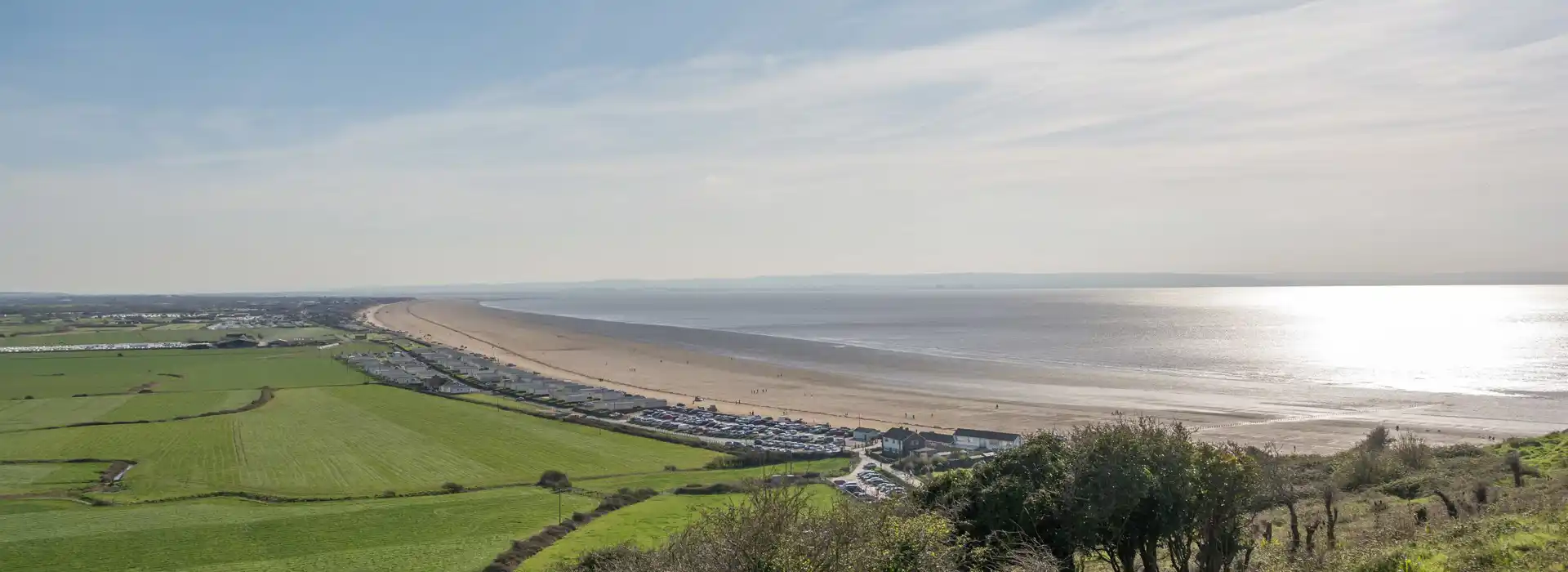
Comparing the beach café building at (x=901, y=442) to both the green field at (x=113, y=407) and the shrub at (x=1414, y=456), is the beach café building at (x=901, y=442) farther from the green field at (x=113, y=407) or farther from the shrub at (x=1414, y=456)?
the green field at (x=113, y=407)

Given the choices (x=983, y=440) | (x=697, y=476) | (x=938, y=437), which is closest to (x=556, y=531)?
(x=697, y=476)

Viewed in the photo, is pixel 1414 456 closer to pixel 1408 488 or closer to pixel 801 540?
pixel 1408 488

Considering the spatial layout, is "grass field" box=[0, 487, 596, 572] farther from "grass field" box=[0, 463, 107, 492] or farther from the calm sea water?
the calm sea water

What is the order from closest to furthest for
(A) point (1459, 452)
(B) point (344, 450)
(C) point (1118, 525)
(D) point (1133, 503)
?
(D) point (1133, 503) → (C) point (1118, 525) → (A) point (1459, 452) → (B) point (344, 450)

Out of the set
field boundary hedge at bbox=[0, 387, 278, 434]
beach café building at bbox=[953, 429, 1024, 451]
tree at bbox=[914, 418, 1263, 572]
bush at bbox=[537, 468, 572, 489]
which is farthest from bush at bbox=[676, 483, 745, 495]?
field boundary hedge at bbox=[0, 387, 278, 434]

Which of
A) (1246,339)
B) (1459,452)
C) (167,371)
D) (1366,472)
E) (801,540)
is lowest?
(167,371)

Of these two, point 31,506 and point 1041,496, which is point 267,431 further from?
point 1041,496

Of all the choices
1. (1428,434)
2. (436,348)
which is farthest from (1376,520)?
(436,348)
